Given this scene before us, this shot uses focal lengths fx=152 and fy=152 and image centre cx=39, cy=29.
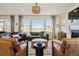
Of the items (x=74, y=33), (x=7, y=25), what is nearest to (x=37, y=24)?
(x=7, y=25)

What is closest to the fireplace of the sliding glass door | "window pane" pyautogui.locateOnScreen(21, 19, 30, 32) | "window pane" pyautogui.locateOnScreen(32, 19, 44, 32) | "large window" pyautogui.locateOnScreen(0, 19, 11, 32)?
the sliding glass door

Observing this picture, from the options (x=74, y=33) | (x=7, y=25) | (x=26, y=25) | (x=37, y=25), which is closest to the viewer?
(x=74, y=33)

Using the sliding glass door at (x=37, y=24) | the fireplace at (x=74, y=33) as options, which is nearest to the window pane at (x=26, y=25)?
the sliding glass door at (x=37, y=24)

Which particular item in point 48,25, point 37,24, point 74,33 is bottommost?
point 74,33

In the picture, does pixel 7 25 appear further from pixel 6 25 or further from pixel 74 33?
pixel 74 33

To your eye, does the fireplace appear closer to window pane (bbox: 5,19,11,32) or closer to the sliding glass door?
the sliding glass door

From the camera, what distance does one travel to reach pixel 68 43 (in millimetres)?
4383

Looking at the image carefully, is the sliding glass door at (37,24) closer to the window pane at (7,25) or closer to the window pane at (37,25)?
the window pane at (37,25)

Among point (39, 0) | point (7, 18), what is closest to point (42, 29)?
point (7, 18)

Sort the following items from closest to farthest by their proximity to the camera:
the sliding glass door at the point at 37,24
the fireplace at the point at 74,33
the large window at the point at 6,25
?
the fireplace at the point at 74,33
the large window at the point at 6,25
the sliding glass door at the point at 37,24

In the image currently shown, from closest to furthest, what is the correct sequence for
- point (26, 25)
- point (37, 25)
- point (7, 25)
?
point (7, 25), point (26, 25), point (37, 25)

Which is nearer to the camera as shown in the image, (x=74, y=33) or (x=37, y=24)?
(x=74, y=33)

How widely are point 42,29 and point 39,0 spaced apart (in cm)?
1216

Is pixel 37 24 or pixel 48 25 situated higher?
pixel 37 24
